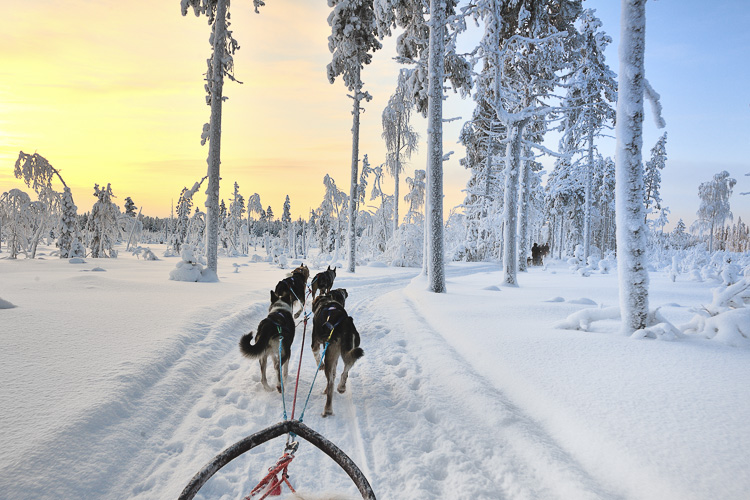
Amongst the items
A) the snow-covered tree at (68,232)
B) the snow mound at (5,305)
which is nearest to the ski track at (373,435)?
the snow mound at (5,305)

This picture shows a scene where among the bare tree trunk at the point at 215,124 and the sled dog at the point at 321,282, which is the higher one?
the bare tree trunk at the point at 215,124

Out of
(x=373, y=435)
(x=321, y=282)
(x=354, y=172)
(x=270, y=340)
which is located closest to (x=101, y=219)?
(x=354, y=172)

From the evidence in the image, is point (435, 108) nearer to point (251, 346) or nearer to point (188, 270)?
point (251, 346)

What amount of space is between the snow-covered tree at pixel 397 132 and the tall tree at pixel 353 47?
13.8 feet

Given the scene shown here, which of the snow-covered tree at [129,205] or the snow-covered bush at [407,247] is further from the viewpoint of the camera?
the snow-covered tree at [129,205]

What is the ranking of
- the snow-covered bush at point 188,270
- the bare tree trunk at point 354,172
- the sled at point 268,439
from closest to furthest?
1. the sled at point 268,439
2. the snow-covered bush at point 188,270
3. the bare tree trunk at point 354,172

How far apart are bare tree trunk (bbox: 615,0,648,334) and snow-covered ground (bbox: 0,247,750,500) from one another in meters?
0.75

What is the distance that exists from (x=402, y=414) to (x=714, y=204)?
68419mm

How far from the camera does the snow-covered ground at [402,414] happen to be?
268 cm

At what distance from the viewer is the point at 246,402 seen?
13.5 feet

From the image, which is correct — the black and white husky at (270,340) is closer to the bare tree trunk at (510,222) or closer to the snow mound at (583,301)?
the snow mound at (583,301)

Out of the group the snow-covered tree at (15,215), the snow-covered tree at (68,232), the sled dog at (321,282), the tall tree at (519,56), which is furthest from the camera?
the snow-covered tree at (68,232)

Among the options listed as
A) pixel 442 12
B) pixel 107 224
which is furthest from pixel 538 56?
pixel 107 224

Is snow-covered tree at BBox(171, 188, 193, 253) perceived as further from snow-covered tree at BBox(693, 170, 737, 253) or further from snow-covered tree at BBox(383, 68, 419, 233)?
snow-covered tree at BBox(693, 170, 737, 253)
